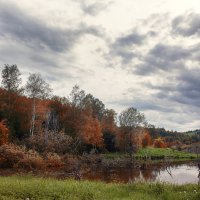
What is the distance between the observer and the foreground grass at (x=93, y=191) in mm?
15234

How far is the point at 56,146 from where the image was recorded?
7756cm

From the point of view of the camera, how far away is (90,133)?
89625 mm

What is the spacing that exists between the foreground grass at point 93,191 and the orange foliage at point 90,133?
6940 centimetres

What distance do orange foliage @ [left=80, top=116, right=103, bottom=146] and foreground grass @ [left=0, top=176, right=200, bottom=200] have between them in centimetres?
6940

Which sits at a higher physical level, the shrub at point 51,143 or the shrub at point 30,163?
the shrub at point 51,143

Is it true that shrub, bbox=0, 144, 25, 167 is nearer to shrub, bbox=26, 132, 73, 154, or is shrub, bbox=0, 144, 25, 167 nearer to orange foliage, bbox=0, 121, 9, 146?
orange foliage, bbox=0, 121, 9, 146

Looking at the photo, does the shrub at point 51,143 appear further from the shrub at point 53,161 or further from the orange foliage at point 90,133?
the shrub at point 53,161

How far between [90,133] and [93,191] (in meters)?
73.2

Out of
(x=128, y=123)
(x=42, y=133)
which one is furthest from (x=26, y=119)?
(x=128, y=123)

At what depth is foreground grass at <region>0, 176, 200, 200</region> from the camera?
1523 cm

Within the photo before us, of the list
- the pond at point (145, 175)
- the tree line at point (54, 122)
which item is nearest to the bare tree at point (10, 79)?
the tree line at point (54, 122)

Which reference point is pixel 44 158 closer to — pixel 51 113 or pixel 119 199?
pixel 51 113

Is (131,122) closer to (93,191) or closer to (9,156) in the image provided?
(9,156)

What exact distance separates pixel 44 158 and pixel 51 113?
945 inches
